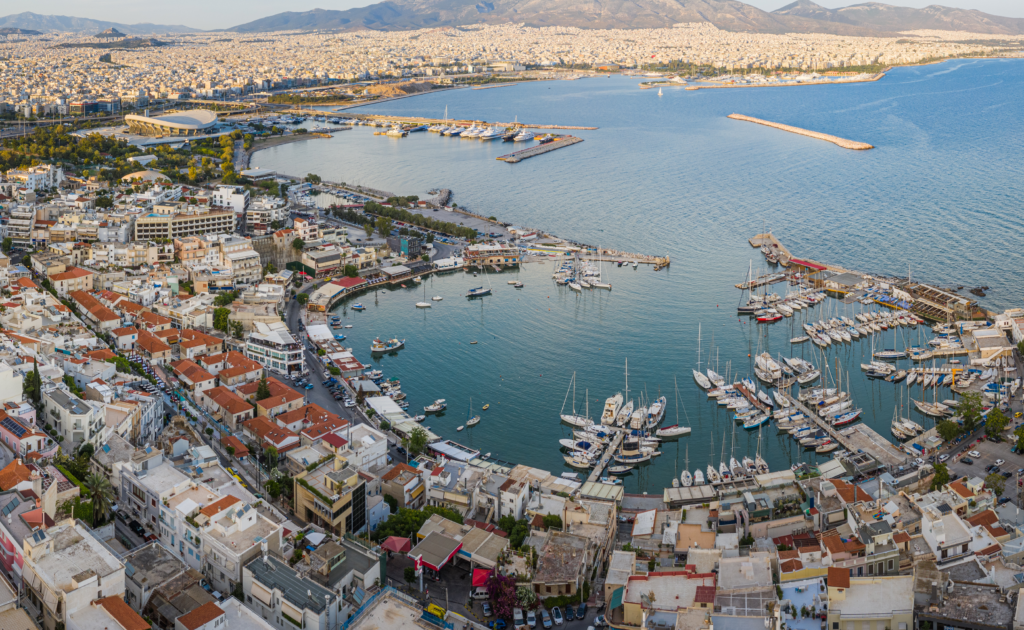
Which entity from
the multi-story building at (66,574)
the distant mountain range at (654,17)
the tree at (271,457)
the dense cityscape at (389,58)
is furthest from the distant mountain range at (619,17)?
the multi-story building at (66,574)

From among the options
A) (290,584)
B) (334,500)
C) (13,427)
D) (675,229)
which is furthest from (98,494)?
(675,229)

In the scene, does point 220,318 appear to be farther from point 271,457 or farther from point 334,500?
point 334,500

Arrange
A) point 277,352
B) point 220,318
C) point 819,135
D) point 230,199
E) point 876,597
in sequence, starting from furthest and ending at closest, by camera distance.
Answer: point 819,135 → point 230,199 → point 220,318 → point 277,352 → point 876,597

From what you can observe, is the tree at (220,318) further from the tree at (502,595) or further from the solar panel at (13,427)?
the tree at (502,595)

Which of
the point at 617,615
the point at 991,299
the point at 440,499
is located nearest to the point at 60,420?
the point at 440,499

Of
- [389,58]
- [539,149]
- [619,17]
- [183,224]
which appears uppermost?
[619,17]

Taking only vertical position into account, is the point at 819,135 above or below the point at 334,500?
above

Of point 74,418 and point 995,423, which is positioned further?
point 995,423
